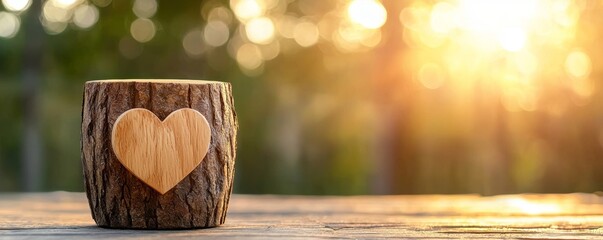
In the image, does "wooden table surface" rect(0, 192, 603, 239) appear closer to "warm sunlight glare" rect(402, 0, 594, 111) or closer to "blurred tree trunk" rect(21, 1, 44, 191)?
"blurred tree trunk" rect(21, 1, 44, 191)

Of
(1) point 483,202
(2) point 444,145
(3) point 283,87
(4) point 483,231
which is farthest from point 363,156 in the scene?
(4) point 483,231

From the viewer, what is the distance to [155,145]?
2.45 metres

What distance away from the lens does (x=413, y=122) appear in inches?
398

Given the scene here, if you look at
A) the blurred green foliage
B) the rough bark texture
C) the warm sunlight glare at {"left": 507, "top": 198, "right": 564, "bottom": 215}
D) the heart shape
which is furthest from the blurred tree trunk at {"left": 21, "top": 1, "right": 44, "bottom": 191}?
the heart shape

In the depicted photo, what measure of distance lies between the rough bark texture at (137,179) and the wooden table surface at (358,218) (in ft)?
0.18

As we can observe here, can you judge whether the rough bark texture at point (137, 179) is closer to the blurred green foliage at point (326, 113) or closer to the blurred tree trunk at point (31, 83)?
the blurred green foliage at point (326, 113)

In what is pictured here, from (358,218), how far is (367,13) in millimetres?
7577

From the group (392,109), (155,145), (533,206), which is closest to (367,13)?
(392,109)

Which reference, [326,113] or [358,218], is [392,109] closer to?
[326,113]

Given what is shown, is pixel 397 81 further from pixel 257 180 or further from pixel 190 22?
pixel 257 180

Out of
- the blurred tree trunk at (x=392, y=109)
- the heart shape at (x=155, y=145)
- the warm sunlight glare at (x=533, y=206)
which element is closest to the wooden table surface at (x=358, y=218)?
the warm sunlight glare at (x=533, y=206)

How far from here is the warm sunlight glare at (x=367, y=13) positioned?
10031mm

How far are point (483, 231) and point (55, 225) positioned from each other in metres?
1.29

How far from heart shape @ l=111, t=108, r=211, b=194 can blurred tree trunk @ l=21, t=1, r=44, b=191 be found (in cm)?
742
